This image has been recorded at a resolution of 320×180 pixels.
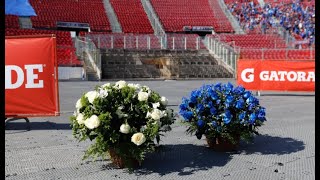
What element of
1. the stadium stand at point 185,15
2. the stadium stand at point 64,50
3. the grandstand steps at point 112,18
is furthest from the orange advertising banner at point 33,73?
the stadium stand at point 185,15

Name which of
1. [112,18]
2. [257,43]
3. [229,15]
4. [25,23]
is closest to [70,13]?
[112,18]

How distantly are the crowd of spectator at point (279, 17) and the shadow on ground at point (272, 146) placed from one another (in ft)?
95.4

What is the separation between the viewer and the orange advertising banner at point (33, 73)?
859cm

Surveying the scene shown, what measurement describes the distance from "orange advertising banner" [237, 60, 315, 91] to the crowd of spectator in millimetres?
19438

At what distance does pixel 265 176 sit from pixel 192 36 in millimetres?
30038

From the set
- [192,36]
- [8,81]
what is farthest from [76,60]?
[8,81]

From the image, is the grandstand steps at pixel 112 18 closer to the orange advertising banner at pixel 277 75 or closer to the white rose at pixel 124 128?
the orange advertising banner at pixel 277 75

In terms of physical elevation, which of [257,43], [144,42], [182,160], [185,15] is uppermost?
[185,15]

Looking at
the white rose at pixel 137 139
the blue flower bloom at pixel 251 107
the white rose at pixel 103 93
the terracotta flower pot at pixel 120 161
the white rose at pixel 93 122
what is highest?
the white rose at pixel 103 93

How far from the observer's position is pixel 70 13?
3894 centimetres

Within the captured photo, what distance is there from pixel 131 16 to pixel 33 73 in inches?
1302

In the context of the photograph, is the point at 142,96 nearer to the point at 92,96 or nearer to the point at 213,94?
the point at 92,96

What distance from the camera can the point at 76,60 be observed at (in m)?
28.7

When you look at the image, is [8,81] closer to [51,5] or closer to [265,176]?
[265,176]
